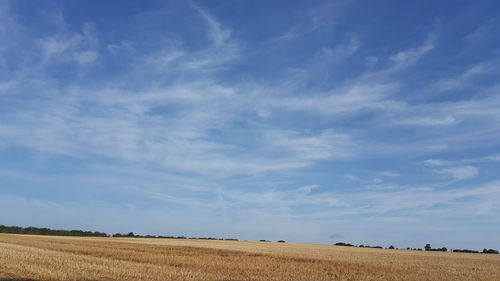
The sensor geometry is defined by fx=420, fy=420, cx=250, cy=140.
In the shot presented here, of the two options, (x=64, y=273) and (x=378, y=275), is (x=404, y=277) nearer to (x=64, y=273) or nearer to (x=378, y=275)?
(x=378, y=275)

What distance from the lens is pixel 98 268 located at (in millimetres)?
22984

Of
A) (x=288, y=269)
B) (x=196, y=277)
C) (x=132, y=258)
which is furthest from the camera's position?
(x=132, y=258)

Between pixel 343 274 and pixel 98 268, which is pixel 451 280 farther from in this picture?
pixel 98 268

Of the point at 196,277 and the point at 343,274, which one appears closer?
the point at 196,277

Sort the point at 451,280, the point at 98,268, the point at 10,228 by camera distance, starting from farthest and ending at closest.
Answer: the point at 10,228, the point at 451,280, the point at 98,268

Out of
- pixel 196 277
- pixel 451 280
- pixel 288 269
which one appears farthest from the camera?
pixel 288 269

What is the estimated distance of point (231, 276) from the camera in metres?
23.2

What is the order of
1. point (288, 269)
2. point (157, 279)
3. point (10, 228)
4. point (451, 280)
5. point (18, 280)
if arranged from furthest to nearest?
point (10, 228)
point (288, 269)
point (451, 280)
point (157, 279)
point (18, 280)

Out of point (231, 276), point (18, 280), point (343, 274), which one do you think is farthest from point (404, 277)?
point (18, 280)

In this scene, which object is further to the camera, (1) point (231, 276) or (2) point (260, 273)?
(2) point (260, 273)

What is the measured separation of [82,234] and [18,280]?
11770 centimetres

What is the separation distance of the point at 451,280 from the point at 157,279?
691 inches

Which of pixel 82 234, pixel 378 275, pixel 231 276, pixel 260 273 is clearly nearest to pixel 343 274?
pixel 378 275

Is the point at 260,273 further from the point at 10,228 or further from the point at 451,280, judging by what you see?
the point at 10,228
